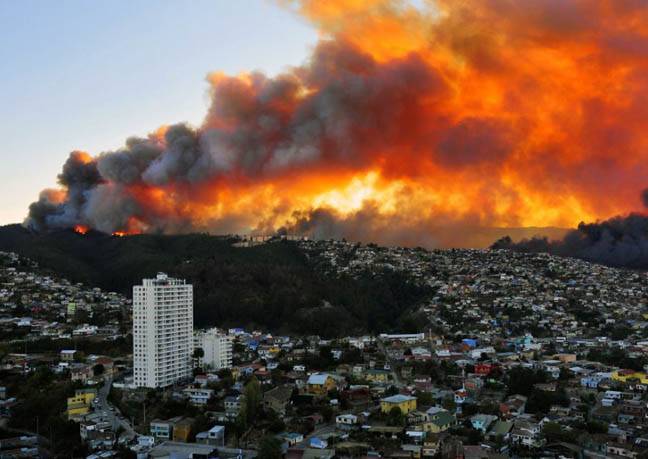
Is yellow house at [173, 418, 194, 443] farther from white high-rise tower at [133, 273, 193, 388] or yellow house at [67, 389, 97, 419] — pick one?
white high-rise tower at [133, 273, 193, 388]

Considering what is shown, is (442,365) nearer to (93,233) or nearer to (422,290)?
(422,290)

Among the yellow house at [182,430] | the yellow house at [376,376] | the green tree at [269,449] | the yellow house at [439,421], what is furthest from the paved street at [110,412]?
the yellow house at [376,376]

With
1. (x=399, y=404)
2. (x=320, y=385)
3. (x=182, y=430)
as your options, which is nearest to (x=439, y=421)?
(x=399, y=404)

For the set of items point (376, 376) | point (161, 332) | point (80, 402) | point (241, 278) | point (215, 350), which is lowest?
point (80, 402)

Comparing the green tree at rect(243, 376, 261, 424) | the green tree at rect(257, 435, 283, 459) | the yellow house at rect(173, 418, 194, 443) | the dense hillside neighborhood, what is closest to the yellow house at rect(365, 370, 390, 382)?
the dense hillside neighborhood

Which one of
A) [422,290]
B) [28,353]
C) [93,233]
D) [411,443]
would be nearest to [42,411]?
[28,353]

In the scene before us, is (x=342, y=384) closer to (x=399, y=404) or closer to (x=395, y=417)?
(x=399, y=404)
